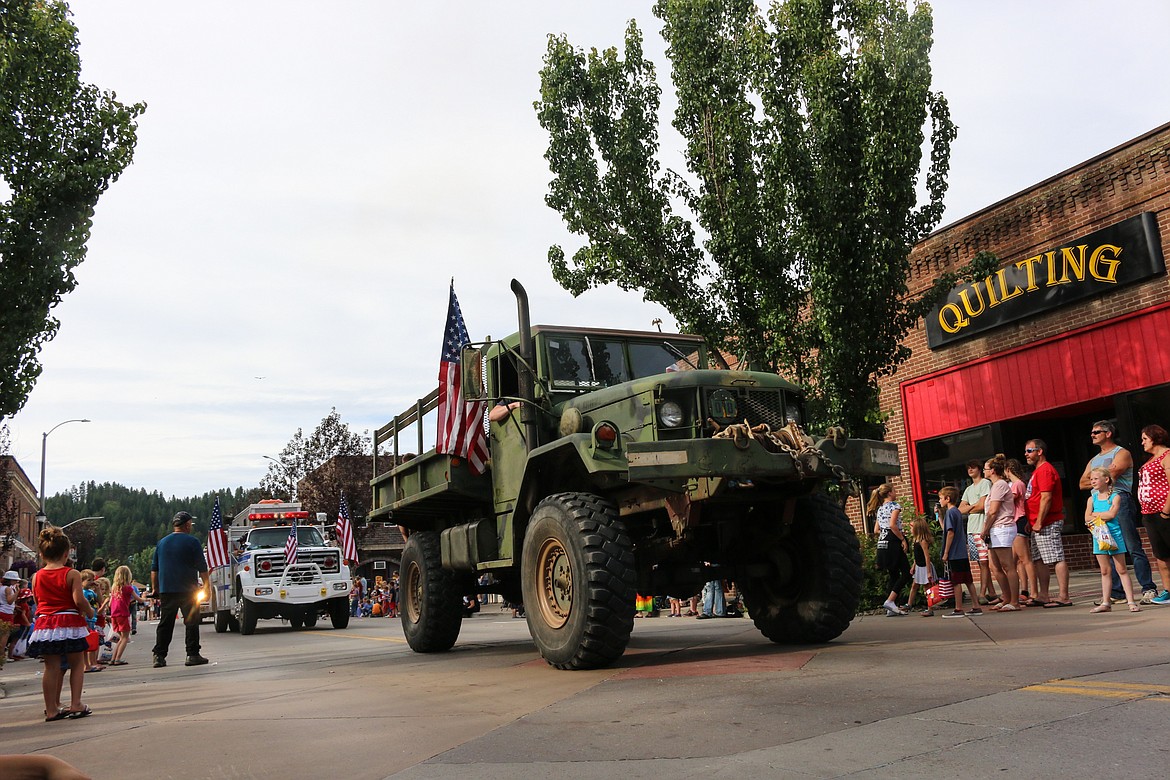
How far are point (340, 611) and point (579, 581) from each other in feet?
50.8

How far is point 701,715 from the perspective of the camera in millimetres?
5062

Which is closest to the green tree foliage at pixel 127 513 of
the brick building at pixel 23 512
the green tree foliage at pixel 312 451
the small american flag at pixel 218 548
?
the brick building at pixel 23 512

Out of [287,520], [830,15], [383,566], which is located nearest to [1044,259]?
[830,15]

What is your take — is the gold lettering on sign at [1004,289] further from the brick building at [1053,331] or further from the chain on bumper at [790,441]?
the chain on bumper at [790,441]

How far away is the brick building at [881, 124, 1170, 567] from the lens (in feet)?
49.1

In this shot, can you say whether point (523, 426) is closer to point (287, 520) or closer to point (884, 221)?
point (884, 221)

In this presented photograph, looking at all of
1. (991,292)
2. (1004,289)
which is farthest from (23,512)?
(1004,289)

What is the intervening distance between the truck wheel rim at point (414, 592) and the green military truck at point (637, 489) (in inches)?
49.6

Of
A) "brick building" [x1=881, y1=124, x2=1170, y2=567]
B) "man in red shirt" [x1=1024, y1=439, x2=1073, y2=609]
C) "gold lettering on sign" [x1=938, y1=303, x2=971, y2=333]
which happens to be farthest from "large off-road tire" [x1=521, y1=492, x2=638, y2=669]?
"gold lettering on sign" [x1=938, y1=303, x2=971, y2=333]

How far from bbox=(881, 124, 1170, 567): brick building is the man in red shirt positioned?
525cm

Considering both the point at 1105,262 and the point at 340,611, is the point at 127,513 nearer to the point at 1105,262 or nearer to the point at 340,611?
the point at 340,611

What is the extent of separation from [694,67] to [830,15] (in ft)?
7.59

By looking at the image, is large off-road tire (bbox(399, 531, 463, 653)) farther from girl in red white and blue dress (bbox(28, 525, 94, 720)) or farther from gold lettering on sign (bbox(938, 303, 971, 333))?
gold lettering on sign (bbox(938, 303, 971, 333))

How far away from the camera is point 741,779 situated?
A: 145 inches
